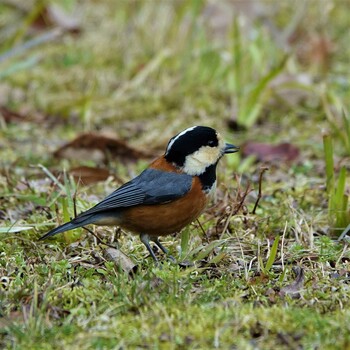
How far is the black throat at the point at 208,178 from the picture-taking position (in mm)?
4570

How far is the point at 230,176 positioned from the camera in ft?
19.1

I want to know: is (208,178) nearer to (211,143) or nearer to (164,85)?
(211,143)

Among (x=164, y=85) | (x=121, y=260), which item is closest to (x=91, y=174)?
(x=121, y=260)

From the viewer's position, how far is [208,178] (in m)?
4.62

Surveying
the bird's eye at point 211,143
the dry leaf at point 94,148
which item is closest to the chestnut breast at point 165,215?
the bird's eye at point 211,143

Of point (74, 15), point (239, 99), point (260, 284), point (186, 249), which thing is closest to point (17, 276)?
point (186, 249)

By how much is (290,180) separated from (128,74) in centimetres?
295

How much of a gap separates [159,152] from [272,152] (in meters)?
1.02

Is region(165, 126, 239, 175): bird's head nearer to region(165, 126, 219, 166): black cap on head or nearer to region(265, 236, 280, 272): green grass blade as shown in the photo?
region(165, 126, 219, 166): black cap on head

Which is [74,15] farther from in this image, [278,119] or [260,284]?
[260,284]

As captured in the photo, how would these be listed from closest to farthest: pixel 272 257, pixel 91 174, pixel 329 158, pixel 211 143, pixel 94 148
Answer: pixel 272 257 < pixel 211 143 < pixel 329 158 < pixel 91 174 < pixel 94 148

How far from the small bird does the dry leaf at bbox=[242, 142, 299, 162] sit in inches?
80.2

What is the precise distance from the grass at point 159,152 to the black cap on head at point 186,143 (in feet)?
1.39

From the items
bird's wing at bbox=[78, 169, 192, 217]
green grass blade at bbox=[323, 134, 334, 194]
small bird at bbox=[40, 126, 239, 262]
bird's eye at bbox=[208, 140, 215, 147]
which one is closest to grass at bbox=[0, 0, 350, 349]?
green grass blade at bbox=[323, 134, 334, 194]
